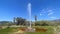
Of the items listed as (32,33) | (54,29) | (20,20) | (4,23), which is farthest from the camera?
(20,20)

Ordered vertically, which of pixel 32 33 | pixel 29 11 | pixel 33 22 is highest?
pixel 29 11

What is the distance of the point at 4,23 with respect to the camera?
14008 millimetres

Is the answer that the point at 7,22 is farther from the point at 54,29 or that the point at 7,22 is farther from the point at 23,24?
the point at 54,29

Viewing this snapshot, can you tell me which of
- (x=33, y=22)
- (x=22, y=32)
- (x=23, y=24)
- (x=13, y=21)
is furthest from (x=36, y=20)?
(x=22, y=32)

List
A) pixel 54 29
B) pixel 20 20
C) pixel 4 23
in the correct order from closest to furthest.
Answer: pixel 54 29, pixel 4 23, pixel 20 20

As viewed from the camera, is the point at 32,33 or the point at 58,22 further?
the point at 58,22

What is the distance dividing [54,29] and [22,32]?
2.98 m

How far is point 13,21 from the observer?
14.9 m

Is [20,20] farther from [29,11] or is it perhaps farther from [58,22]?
[58,22]

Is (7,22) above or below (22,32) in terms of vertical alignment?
above

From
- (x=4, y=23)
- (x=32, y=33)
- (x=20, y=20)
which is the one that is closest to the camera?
(x=32, y=33)

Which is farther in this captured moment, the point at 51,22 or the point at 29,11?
the point at 51,22

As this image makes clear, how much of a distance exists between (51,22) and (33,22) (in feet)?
6.67

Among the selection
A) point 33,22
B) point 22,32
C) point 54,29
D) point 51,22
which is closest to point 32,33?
point 22,32
